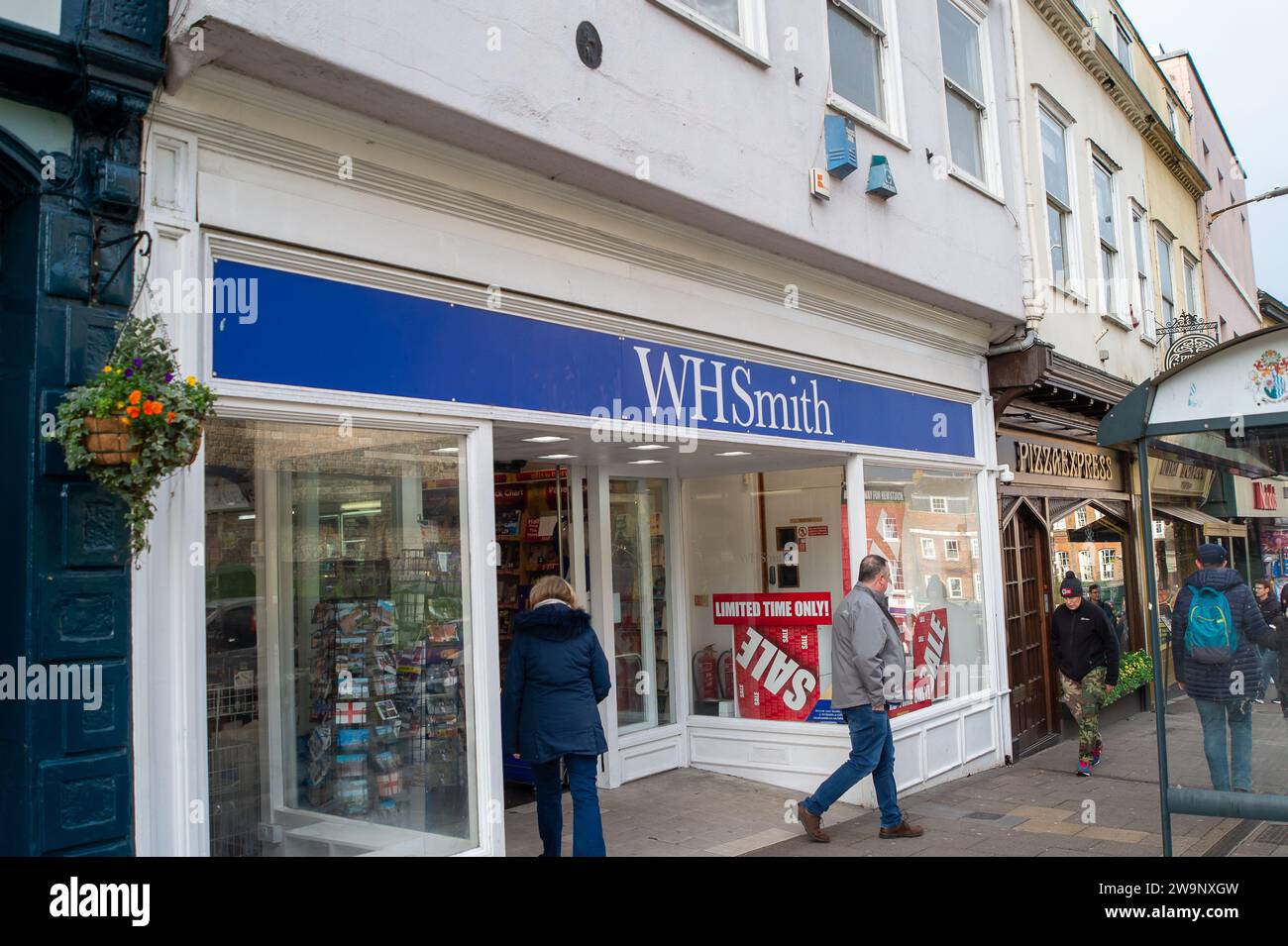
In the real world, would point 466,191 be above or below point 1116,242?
below

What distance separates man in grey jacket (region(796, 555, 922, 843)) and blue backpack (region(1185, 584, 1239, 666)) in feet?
6.19

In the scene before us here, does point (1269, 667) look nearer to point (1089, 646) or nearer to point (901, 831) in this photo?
point (901, 831)

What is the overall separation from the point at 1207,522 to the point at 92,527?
9562mm

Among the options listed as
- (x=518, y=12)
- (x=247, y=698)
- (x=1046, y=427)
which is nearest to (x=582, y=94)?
(x=518, y=12)

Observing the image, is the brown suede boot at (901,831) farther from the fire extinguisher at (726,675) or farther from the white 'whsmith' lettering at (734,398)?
the white 'whsmith' lettering at (734,398)

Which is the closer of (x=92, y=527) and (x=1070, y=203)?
(x=92, y=527)

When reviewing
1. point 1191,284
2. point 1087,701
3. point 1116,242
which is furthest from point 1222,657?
point 1191,284

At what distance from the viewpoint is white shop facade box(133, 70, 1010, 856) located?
4395mm

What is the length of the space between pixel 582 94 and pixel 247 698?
11.9 ft

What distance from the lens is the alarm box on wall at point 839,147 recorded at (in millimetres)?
7688

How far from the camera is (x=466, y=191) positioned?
5.54m

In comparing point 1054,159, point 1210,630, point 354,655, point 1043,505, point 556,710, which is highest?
point 1054,159

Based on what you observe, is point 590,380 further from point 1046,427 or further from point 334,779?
point 1046,427

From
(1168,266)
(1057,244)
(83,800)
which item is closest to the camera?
(83,800)
